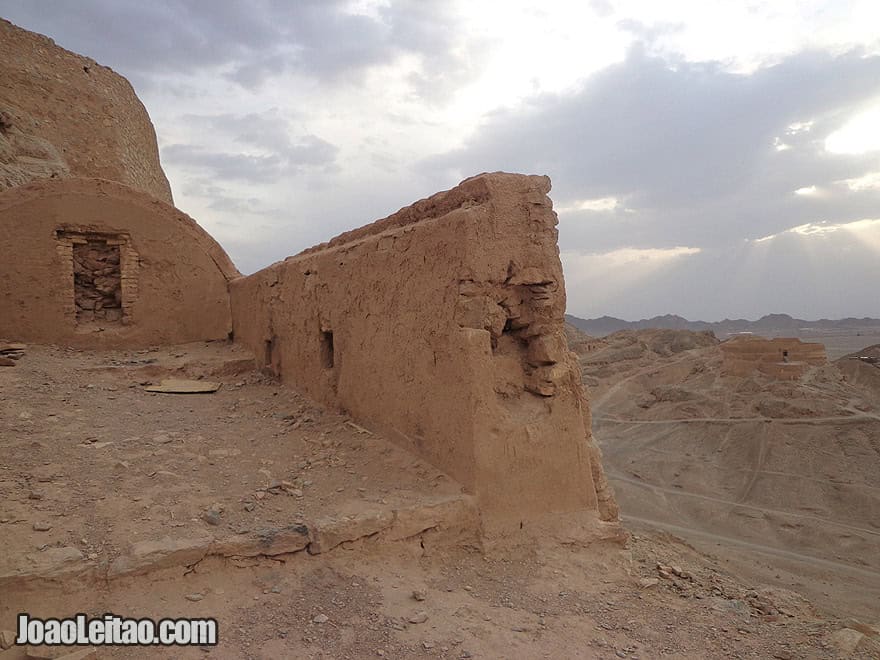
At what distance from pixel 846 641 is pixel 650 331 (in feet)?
95.0

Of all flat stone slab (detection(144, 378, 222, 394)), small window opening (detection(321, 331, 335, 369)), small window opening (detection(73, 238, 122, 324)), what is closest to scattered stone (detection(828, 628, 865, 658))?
small window opening (detection(321, 331, 335, 369))

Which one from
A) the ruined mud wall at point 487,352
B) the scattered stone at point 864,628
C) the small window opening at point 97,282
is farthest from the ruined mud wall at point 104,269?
the scattered stone at point 864,628

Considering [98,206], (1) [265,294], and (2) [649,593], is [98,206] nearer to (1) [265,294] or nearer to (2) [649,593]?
(1) [265,294]

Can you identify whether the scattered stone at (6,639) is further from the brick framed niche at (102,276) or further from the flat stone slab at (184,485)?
the brick framed niche at (102,276)

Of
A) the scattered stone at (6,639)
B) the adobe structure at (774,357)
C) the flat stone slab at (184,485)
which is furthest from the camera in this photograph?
the adobe structure at (774,357)

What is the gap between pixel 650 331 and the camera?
29.6 metres

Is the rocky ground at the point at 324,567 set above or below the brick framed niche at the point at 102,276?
below

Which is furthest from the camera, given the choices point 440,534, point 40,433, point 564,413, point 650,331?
point 650,331

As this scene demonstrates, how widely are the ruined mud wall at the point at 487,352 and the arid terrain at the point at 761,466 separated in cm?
568

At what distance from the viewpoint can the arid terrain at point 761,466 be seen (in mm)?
8773

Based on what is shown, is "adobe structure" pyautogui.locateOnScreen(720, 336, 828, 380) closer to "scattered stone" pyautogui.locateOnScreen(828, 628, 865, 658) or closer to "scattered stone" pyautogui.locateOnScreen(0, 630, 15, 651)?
"scattered stone" pyautogui.locateOnScreen(828, 628, 865, 658)

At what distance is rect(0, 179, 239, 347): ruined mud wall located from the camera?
21.9 feet

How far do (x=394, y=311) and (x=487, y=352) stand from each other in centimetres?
93

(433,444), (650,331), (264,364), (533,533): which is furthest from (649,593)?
(650,331)
